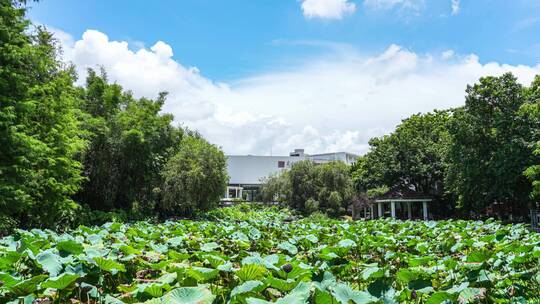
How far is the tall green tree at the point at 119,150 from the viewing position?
18000mm

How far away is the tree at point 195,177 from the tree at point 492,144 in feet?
34.8

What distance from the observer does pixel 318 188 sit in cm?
2495

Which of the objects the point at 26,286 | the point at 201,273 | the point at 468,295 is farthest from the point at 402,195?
the point at 26,286

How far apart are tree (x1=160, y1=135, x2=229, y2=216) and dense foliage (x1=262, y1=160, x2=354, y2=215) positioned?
6888mm

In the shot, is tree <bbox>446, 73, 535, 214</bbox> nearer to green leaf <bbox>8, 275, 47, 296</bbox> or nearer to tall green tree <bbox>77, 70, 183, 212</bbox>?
tall green tree <bbox>77, 70, 183, 212</bbox>

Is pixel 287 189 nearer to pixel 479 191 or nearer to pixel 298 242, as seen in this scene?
pixel 479 191

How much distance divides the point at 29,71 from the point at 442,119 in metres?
25.0

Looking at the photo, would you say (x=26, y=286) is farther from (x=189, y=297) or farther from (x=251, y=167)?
(x=251, y=167)

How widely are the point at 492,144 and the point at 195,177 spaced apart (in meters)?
12.6

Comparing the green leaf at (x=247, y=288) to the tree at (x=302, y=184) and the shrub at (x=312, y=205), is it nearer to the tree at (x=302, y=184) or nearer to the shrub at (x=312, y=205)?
the shrub at (x=312, y=205)

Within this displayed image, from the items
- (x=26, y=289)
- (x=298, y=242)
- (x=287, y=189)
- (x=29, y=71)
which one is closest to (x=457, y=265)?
(x=298, y=242)

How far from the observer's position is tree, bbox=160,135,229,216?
18578 mm

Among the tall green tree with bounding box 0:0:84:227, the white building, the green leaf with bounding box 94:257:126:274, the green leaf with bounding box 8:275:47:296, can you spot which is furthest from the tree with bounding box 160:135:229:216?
the white building

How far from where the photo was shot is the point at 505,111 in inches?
691
